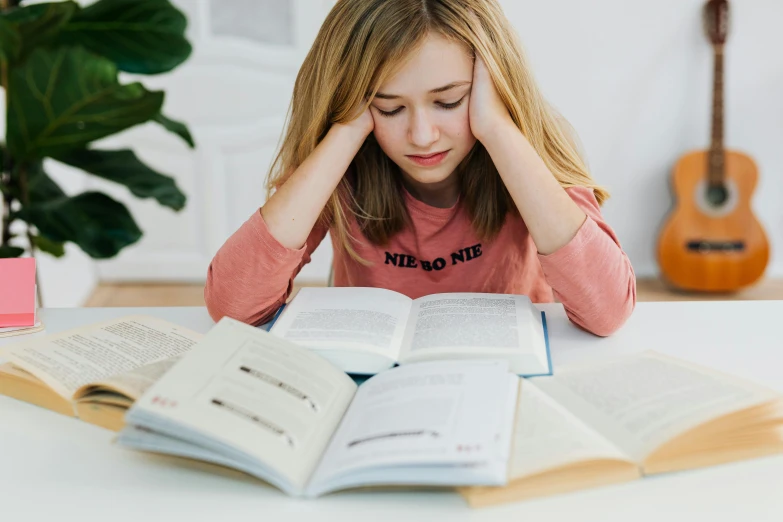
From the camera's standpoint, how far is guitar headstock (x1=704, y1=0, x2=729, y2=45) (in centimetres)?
285

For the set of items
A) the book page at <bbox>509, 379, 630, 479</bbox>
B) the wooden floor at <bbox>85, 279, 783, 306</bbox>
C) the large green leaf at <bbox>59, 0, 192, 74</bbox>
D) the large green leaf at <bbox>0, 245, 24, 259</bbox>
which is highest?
the large green leaf at <bbox>59, 0, 192, 74</bbox>

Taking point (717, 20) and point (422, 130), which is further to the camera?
point (717, 20)

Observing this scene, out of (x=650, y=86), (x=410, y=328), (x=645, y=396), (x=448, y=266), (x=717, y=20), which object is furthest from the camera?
(x=650, y=86)

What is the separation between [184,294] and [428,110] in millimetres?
2277

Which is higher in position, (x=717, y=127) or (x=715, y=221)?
(x=717, y=127)

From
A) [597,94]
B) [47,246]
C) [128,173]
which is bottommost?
[597,94]

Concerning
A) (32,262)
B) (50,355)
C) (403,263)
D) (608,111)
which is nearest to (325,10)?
(608,111)

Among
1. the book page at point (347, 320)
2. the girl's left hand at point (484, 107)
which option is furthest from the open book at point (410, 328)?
the girl's left hand at point (484, 107)

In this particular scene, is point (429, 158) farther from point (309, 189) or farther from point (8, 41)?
point (8, 41)

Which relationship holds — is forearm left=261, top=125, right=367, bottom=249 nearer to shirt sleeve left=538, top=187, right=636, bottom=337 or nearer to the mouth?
the mouth

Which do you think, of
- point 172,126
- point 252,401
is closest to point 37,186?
point 172,126

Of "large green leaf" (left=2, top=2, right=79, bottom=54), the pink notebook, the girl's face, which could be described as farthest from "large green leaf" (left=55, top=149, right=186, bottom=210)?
the girl's face

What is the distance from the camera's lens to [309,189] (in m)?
1.08

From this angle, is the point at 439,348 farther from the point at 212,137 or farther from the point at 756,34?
the point at 756,34
